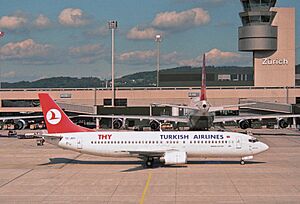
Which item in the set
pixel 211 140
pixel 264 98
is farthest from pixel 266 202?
pixel 264 98

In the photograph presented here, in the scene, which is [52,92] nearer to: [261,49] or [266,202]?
[261,49]

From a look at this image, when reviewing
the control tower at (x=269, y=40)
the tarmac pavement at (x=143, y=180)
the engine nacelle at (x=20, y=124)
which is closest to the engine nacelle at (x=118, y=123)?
the engine nacelle at (x=20, y=124)

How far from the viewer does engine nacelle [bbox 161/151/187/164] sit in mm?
44781

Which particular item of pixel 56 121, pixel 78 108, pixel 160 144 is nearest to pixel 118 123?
pixel 78 108

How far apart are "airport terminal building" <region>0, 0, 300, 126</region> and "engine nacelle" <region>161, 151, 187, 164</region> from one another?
6352 cm

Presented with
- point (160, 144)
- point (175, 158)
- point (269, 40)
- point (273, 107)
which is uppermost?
point (269, 40)

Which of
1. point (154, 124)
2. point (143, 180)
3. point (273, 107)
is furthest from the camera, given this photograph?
point (273, 107)

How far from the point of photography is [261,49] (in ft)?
389

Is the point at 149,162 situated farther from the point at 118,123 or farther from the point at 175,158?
the point at 118,123

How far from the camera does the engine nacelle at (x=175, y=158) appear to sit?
44.8 meters

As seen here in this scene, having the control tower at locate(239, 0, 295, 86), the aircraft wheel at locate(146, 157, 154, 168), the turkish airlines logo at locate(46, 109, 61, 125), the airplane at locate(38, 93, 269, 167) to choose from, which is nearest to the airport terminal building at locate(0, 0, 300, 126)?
the control tower at locate(239, 0, 295, 86)

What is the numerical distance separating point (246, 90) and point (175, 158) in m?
73.1

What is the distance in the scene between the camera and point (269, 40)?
4660 inches

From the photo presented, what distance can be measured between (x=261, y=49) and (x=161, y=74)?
5433cm
